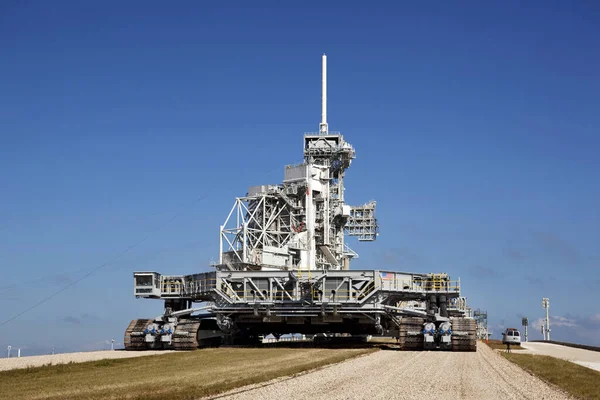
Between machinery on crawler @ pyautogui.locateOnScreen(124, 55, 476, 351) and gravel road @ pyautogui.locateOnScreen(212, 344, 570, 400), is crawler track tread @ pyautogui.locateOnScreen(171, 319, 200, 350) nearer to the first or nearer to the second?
machinery on crawler @ pyautogui.locateOnScreen(124, 55, 476, 351)

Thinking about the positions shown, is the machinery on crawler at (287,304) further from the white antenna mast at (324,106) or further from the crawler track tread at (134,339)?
the white antenna mast at (324,106)

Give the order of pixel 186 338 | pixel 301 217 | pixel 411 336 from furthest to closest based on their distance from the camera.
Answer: pixel 301 217 < pixel 186 338 < pixel 411 336

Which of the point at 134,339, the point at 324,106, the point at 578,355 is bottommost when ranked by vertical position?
the point at 578,355

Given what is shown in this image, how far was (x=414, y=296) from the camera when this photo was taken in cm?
5147

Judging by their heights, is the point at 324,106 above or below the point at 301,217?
above

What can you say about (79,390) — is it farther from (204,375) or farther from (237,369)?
(237,369)

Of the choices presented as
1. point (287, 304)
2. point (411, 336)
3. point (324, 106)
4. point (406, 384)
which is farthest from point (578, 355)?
point (324, 106)

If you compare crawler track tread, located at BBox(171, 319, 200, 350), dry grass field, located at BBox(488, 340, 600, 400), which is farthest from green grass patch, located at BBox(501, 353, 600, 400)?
crawler track tread, located at BBox(171, 319, 200, 350)

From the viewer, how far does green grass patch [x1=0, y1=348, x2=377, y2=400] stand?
2139cm

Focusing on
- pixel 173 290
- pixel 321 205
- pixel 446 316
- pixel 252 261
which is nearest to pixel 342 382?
pixel 446 316

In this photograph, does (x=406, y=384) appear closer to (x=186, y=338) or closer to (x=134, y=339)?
(x=186, y=338)

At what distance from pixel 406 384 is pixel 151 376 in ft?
31.9

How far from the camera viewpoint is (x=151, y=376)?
88.4ft

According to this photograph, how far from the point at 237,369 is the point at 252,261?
34794 millimetres
